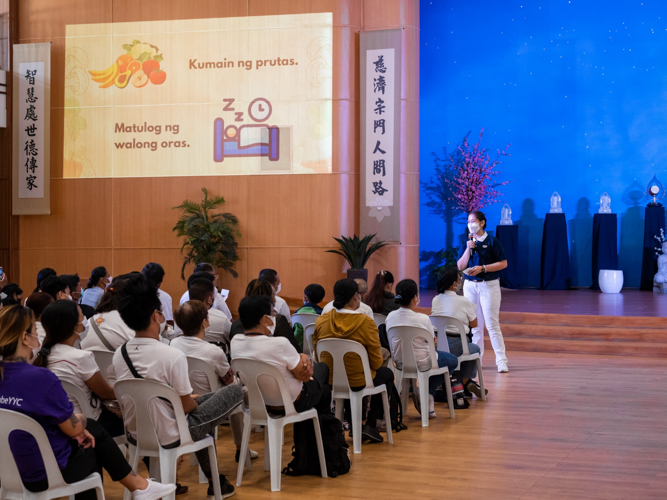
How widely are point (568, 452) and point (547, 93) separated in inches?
376

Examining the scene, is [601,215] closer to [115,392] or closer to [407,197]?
[407,197]

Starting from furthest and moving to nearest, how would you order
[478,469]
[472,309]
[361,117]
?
[361,117], [472,309], [478,469]

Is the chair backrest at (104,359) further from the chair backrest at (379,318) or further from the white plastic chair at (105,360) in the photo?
the chair backrest at (379,318)

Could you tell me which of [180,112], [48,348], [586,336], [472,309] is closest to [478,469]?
[472,309]

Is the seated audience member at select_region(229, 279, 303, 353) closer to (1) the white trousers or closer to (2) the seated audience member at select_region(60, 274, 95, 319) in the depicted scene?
(2) the seated audience member at select_region(60, 274, 95, 319)

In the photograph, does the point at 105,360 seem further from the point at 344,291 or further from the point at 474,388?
the point at 474,388

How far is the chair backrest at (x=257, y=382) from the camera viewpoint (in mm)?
3643

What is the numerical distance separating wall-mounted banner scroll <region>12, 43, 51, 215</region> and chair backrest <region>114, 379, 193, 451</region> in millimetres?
7881

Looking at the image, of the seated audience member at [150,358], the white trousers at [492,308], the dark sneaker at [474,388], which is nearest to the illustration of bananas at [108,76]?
the white trousers at [492,308]

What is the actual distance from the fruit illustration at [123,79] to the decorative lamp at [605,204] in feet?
26.2

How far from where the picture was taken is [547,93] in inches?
493

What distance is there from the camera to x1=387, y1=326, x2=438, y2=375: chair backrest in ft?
15.9

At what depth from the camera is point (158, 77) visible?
10008 mm

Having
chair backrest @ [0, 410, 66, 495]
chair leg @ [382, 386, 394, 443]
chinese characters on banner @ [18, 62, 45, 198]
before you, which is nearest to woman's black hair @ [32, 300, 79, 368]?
chair backrest @ [0, 410, 66, 495]
